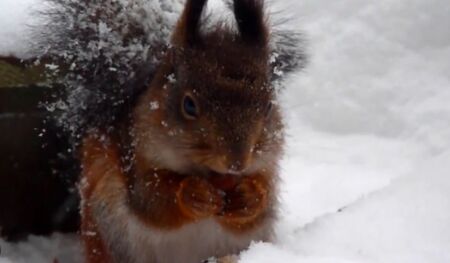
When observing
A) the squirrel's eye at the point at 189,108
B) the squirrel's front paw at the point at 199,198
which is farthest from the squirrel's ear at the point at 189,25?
the squirrel's front paw at the point at 199,198

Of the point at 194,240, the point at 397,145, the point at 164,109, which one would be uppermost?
the point at 397,145

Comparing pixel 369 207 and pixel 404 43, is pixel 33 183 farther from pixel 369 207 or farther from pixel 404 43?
pixel 404 43

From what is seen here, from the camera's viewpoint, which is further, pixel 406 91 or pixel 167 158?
pixel 406 91

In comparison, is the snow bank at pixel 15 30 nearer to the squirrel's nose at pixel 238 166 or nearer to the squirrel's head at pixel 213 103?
the squirrel's head at pixel 213 103

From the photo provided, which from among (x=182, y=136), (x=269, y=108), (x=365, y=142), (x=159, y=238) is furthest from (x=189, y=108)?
(x=365, y=142)

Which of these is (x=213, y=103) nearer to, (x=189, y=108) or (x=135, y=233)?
(x=189, y=108)

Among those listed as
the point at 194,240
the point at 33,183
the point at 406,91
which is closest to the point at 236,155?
the point at 194,240

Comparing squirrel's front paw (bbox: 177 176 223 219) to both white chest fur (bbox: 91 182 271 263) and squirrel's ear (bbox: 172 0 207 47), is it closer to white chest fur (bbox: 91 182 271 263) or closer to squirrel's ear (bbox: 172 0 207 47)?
white chest fur (bbox: 91 182 271 263)
